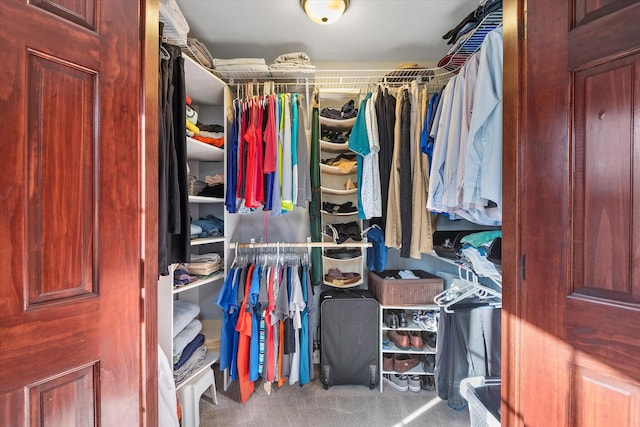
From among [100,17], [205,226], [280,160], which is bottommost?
[205,226]

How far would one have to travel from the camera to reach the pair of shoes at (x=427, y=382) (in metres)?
1.76

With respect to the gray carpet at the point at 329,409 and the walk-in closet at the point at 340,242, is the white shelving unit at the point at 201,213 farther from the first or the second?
the gray carpet at the point at 329,409

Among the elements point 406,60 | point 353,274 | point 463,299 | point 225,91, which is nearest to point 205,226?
point 225,91

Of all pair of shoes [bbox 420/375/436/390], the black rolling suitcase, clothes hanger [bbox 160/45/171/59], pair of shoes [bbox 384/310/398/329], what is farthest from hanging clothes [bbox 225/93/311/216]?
pair of shoes [bbox 420/375/436/390]

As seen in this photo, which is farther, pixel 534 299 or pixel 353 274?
pixel 353 274

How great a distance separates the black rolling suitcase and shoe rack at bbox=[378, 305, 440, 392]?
0.07 meters

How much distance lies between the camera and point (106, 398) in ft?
2.27

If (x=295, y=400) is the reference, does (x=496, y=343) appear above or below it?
above

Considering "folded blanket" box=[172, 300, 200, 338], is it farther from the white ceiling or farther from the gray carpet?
the white ceiling

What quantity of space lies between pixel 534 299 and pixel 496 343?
0.79m

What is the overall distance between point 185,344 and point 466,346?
1627mm

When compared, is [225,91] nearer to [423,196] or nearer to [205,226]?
[205,226]

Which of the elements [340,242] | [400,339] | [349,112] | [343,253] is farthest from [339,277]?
[349,112]

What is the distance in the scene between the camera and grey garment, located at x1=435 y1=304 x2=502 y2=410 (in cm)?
132
